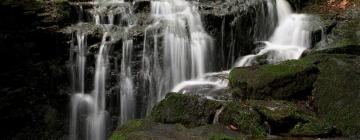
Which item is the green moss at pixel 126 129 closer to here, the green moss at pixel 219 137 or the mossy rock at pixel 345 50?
the green moss at pixel 219 137

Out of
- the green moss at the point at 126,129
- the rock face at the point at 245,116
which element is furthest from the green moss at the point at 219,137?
the green moss at the point at 126,129

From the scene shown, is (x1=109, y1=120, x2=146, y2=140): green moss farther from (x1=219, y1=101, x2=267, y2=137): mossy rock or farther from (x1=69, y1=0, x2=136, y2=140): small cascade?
(x1=69, y1=0, x2=136, y2=140): small cascade

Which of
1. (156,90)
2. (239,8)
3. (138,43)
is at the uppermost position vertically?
(239,8)

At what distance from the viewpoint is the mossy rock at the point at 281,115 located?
23.7 ft

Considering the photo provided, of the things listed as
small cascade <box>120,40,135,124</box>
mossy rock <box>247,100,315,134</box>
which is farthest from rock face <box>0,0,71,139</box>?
mossy rock <box>247,100,315,134</box>

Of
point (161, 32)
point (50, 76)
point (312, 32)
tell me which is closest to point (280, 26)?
point (312, 32)

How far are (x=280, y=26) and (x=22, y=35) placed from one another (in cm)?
775

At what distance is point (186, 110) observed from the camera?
7.67 m

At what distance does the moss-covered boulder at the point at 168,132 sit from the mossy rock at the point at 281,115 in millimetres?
646

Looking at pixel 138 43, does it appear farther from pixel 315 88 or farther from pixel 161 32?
pixel 315 88

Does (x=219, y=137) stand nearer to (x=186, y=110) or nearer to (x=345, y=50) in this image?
(x=186, y=110)

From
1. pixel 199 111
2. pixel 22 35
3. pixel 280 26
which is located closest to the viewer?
pixel 199 111

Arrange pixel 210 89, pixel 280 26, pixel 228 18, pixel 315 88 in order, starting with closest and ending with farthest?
1. pixel 315 88
2. pixel 210 89
3. pixel 228 18
4. pixel 280 26

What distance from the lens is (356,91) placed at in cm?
801
